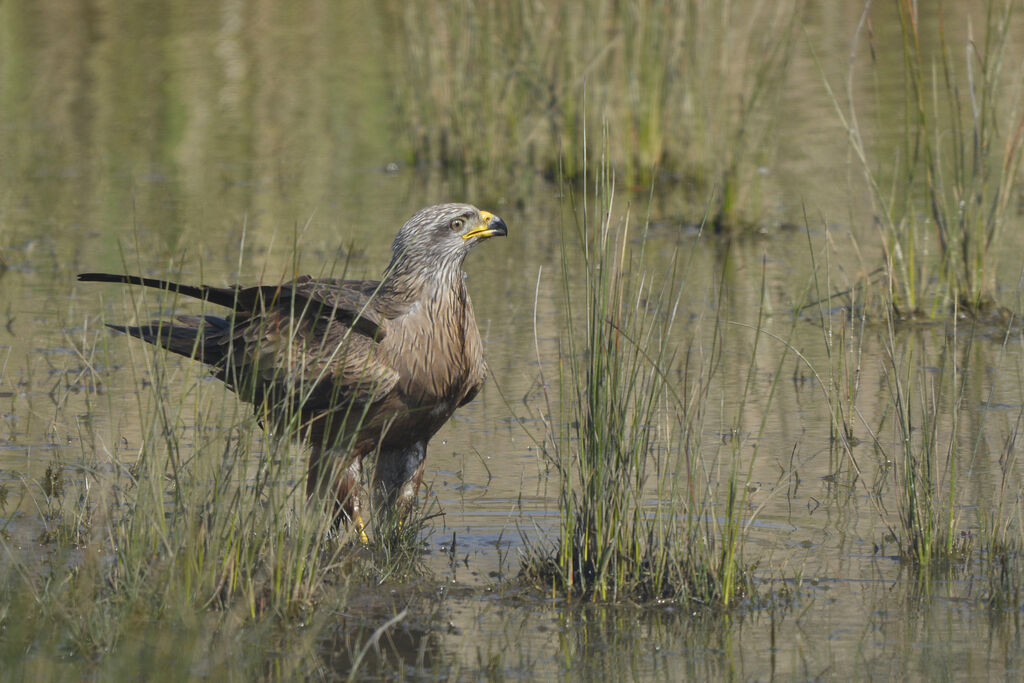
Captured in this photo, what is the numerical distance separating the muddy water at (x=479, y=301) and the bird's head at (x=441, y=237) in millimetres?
381

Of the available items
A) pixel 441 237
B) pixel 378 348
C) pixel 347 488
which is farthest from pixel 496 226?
pixel 347 488

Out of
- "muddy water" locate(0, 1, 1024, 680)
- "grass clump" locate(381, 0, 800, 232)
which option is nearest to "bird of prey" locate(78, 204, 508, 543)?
"muddy water" locate(0, 1, 1024, 680)

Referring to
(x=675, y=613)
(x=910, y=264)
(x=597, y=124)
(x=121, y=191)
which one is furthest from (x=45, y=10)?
(x=675, y=613)

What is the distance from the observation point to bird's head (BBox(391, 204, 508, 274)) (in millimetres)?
5867

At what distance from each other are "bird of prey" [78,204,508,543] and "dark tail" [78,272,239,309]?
0.04 ft

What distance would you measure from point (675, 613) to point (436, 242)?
5.87 ft

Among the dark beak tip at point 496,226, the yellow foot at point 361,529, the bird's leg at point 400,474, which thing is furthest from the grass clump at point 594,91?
the yellow foot at point 361,529

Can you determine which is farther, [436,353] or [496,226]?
[496,226]

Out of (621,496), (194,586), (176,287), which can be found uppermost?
(176,287)

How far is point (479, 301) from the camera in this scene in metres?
9.38

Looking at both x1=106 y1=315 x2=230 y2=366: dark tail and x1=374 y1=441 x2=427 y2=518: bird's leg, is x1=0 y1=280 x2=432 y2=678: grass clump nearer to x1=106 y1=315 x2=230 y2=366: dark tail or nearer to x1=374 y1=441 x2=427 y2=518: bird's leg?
x1=106 y1=315 x2=230 y2=366: dark tail

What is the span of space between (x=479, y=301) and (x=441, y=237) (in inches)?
137

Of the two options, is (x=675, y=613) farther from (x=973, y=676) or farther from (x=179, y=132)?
(x=179, y=132)

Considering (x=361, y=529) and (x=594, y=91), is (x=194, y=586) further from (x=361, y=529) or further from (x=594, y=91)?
(x=594, y=91)
